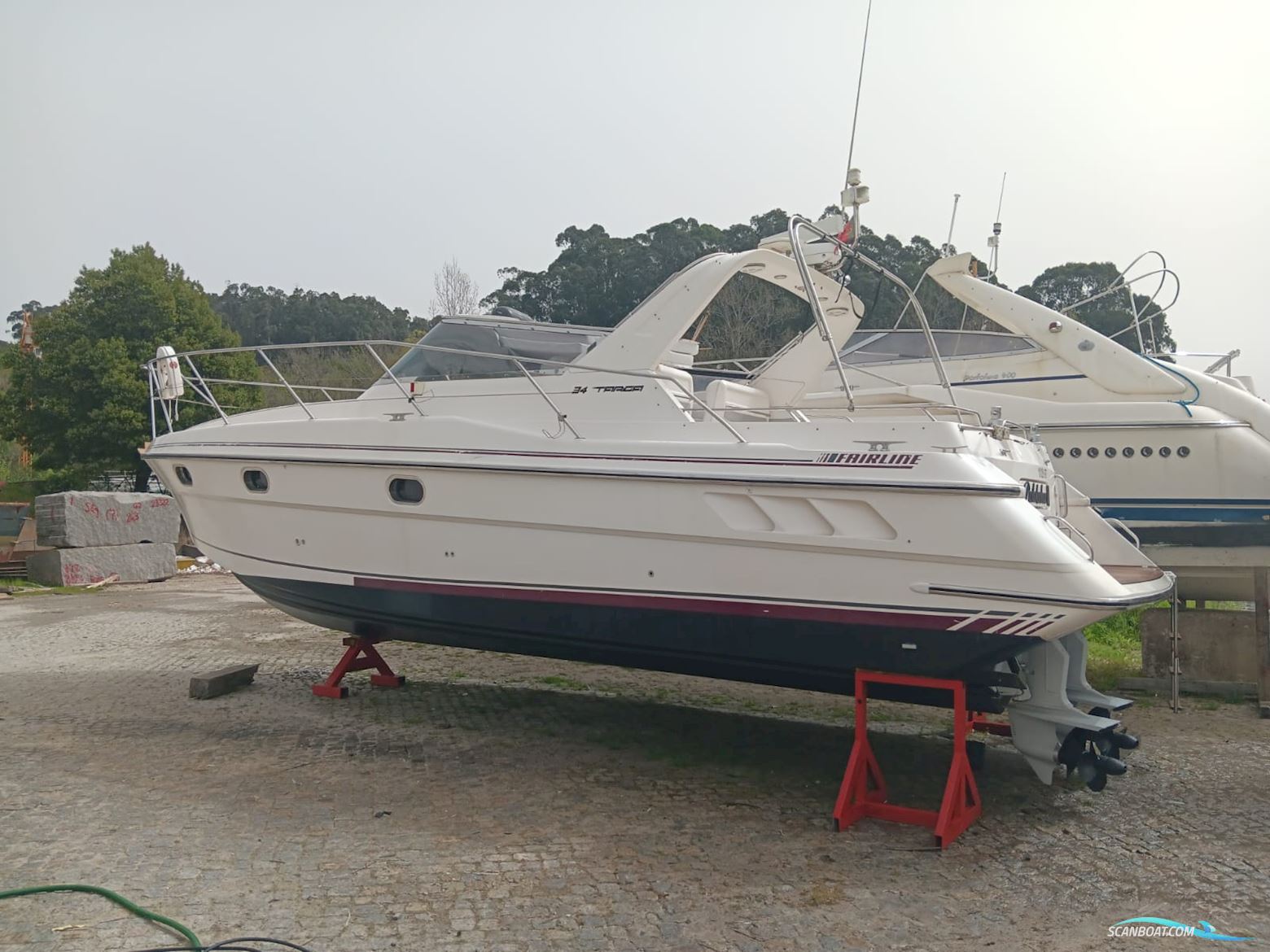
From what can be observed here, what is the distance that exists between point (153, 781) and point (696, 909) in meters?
2.85

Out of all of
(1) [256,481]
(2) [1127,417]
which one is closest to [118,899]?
(1) [256,481]

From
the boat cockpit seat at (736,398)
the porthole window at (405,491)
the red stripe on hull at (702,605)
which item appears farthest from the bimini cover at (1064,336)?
the porthole window at (405,491)

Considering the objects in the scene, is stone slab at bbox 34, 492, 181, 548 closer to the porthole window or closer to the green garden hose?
the porthole window

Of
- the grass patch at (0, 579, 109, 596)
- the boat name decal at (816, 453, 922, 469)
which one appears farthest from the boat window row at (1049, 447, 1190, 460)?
the grass patch at (0, 579, 109, 596)

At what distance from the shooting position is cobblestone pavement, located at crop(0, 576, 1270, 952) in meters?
3.32

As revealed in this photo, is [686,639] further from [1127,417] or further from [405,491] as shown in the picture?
[1127,417]

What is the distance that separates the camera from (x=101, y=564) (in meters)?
13.2

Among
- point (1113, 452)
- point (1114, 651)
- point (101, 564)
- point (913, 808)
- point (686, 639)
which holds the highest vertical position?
point (1113, 452)

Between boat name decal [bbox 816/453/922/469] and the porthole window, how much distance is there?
7.53 feet

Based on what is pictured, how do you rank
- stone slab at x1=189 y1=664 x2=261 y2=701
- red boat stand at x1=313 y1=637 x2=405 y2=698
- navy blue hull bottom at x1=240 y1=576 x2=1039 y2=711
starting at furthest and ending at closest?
red boat stand at x1=313 y1=637 x2=405 y2=698 < stone slab at x1=189 y1=664 x2=261 y2=701 < navy blue hull bottom at x1=240 y1=576 x2=1039 y2=711

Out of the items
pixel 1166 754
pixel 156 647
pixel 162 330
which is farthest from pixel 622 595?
pixel 162 330

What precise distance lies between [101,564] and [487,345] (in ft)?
31.8

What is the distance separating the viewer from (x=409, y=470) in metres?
5.39

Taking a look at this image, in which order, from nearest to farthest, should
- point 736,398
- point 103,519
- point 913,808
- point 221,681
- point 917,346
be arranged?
point 913,808, point 736,398, point 221,681, point 917,346, point 103,519
